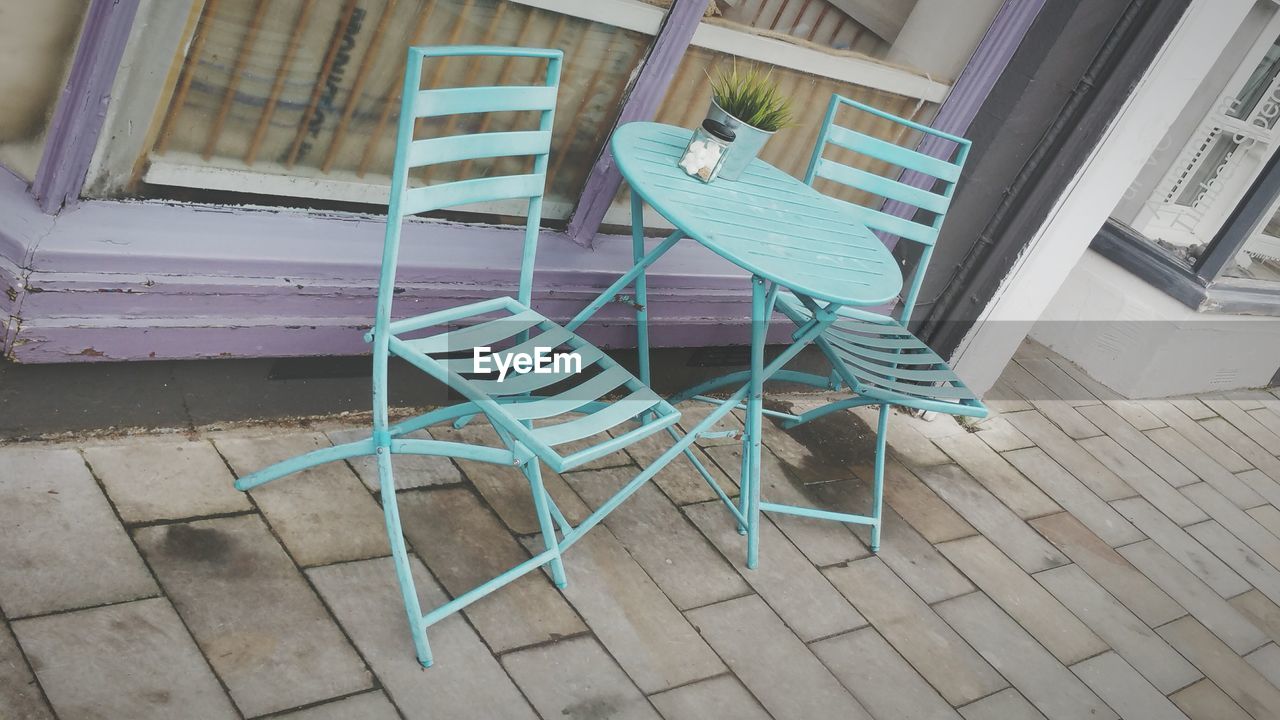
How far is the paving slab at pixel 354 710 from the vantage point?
1.92 meters

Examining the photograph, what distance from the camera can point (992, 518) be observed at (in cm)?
358

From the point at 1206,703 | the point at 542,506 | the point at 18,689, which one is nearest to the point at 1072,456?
the point at 1206,703

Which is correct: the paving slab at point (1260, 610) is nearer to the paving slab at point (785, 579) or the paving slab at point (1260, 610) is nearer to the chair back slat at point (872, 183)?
the paving slab at point (785, 579)

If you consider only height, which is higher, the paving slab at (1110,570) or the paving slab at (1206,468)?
the paving slab at (1206,468)

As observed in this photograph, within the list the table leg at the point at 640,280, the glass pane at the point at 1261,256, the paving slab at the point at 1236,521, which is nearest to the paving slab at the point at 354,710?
the table leg at the point at 640,280

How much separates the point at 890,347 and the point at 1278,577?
202 centimetres

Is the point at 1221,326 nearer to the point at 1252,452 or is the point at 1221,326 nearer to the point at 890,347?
the point at 1252,452

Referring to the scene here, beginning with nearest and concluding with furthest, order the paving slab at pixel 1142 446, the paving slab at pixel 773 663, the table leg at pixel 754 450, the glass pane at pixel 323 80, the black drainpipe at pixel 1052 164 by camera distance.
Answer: the glass pane at pixel 323 80 < the paving slab at pixel 773 663 < the table leg at pixel 754 450 < the black drainpipe at pixel 1052 164 < the paving slab at pixel 1142 446

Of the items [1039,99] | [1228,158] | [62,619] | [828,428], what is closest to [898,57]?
[1039,99]

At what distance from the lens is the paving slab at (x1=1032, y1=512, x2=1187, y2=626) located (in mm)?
3371

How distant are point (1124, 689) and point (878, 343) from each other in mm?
1200

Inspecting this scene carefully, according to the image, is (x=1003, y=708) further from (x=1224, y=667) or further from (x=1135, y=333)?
(x=1135, y=333)

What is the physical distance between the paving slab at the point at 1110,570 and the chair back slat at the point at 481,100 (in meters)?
2.39

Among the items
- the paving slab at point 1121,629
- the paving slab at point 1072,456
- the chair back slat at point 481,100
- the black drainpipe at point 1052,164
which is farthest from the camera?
the paving slab at point 1072,456
